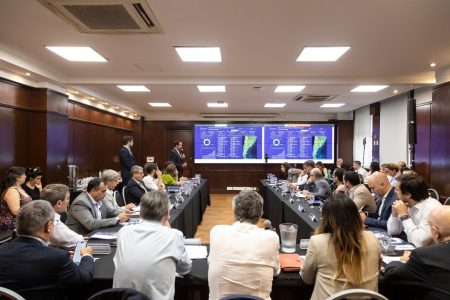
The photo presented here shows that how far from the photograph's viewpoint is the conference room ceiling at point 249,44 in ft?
10.1

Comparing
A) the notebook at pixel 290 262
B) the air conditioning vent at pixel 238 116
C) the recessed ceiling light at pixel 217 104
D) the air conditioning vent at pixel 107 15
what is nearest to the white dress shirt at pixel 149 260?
the notebook at pixel 290 262

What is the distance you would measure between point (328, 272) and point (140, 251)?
0.92 m

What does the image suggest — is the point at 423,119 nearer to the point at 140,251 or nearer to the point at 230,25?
the point at 230,25

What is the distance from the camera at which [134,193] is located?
4504mm

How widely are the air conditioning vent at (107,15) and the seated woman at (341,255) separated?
2.29m

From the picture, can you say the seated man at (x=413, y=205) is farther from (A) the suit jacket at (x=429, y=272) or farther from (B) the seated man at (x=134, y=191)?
(B) the seated man at (x=134, y=191)

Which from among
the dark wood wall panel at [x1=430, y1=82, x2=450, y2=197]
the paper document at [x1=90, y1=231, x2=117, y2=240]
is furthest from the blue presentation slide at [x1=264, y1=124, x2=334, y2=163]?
the paper document at [x1=90, y1=231, x2=117, y2=240]

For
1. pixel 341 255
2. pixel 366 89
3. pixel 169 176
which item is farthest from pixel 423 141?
pixel 341 255

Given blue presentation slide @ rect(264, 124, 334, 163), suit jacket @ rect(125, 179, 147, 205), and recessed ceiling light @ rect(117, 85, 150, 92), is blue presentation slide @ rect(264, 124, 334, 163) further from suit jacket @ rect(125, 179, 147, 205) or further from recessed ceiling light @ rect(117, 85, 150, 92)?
suit jacket @ rect(125, 179, 147, 205)

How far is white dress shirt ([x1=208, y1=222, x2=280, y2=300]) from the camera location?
1.61 metres

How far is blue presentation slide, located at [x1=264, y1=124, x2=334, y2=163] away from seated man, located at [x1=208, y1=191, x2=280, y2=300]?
948 centimetres

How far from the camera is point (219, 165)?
36.6ft

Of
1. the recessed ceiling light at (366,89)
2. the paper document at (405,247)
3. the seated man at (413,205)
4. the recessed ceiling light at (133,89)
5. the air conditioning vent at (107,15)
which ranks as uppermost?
the recessed ceiling light at (366,89)

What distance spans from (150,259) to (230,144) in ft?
31.3
